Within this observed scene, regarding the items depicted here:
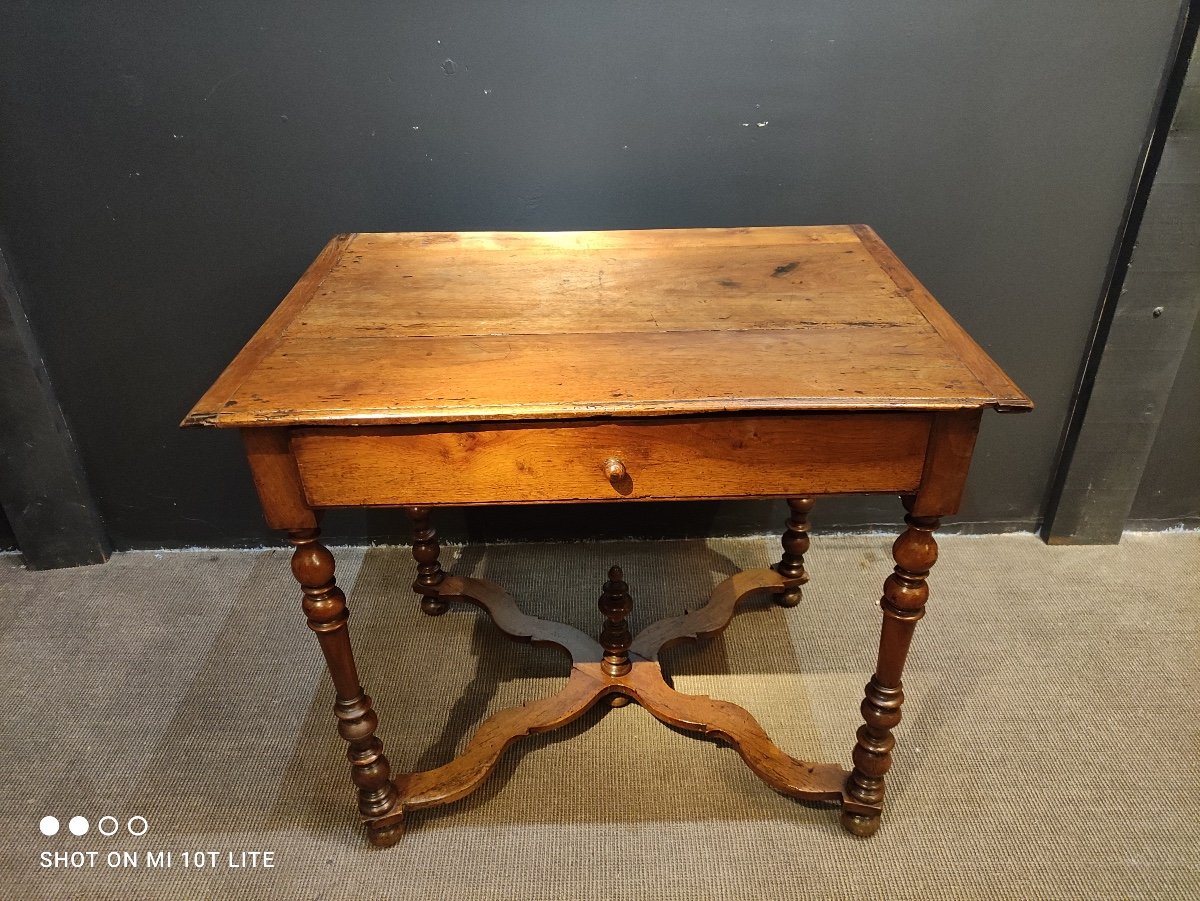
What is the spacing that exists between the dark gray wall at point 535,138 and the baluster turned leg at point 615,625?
2.47ft

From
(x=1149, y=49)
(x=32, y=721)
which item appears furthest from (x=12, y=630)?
(x=1149, y=49)

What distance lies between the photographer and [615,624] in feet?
4.97

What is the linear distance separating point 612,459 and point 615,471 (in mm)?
18

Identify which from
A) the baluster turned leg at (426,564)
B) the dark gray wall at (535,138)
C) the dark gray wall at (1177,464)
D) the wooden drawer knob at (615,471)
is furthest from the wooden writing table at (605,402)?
the dark gray wall at (1177,464)

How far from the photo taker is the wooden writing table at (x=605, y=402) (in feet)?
3.32

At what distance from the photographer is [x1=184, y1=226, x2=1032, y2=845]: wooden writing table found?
3.32 ft

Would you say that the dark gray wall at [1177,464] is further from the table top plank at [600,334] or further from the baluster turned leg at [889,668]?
the baluster turned leg at [889,668]

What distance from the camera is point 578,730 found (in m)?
1.57

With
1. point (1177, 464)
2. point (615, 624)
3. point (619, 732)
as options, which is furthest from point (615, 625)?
point (1177, 464)

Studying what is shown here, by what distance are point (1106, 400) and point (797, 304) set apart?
1072 mm

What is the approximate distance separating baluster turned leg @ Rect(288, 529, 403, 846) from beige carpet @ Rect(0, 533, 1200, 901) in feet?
0.34

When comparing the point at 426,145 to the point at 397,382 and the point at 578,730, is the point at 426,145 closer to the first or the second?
the point at 397,382

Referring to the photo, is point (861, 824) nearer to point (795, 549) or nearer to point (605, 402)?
point (795, 549)

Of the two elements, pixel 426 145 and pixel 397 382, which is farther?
pixel 426 145
